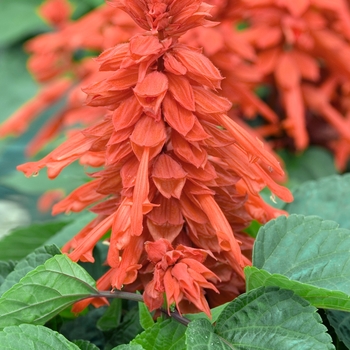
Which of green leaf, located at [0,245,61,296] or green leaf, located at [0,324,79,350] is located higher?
green leaf, located at [0,324,79,350]

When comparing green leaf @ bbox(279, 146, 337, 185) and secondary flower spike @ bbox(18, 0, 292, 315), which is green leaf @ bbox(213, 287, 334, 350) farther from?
green leaf @ bbox(279, 146, 337, 185)

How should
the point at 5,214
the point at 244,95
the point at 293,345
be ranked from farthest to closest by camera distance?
the point at 5,214 < the point at 244,95 < the point at 293,345

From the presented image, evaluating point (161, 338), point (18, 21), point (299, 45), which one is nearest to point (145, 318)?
point (161, 338)

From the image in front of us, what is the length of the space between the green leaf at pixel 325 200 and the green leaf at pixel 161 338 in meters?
0.23

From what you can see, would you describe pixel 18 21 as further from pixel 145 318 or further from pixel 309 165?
pixel 145 318

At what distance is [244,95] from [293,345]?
0.61 metres

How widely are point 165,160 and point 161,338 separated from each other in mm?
122

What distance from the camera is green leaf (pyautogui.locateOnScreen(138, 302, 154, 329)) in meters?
0.47

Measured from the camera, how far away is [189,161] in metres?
0.46

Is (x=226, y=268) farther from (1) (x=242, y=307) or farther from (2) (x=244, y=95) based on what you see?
(2) (x=244, y=95)

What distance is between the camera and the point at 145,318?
0.47 metres

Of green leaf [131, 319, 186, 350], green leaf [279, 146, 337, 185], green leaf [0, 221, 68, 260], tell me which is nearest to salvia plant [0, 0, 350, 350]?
green leaf [131, 319, 186, 350]

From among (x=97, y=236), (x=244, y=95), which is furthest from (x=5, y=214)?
(x=97, y=236)

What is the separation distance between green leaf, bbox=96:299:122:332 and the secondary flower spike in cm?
3
